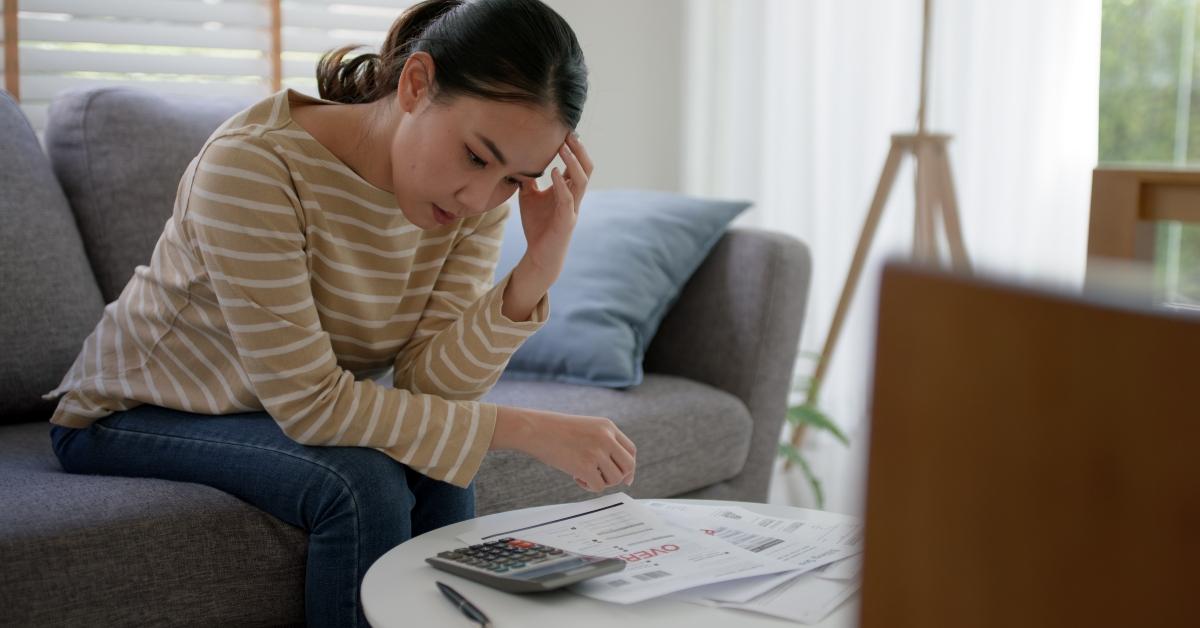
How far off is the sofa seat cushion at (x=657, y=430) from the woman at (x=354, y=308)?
254 mm

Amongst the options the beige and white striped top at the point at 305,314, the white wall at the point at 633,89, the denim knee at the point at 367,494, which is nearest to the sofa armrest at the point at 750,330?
the beige and white striped top at the point at 305,314

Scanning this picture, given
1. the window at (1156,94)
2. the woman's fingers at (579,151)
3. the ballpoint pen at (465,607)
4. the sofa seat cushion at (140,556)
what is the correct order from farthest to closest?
the window at (1156,94) → the woman's fingers at (579,151) → the sofa seat cushion at (140,556) → the ballpoint pen at (465,607)

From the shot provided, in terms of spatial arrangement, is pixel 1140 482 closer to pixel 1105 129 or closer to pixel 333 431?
pixel 333 431

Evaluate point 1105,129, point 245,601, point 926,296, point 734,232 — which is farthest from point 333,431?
point 1105,129

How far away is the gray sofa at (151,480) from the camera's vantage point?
117cm

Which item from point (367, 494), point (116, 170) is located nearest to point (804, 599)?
point (367, 494)

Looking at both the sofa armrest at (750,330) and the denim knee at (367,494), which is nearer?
the denim knee at (367,494)

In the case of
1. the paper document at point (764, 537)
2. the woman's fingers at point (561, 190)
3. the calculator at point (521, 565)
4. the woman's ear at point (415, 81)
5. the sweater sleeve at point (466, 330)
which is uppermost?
the woman's ear at point (415, 81)

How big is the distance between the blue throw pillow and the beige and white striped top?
1.42ft

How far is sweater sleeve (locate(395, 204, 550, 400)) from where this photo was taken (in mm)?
1368

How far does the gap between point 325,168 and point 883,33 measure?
1.87 meters

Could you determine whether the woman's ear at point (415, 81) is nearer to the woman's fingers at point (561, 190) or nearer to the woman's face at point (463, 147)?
the woman's face at point (463, 147)

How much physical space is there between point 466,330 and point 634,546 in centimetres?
41

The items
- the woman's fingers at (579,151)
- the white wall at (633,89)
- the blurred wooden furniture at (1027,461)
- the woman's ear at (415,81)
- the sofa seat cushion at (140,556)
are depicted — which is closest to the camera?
the blurred wooden furniture at (1027,461)
